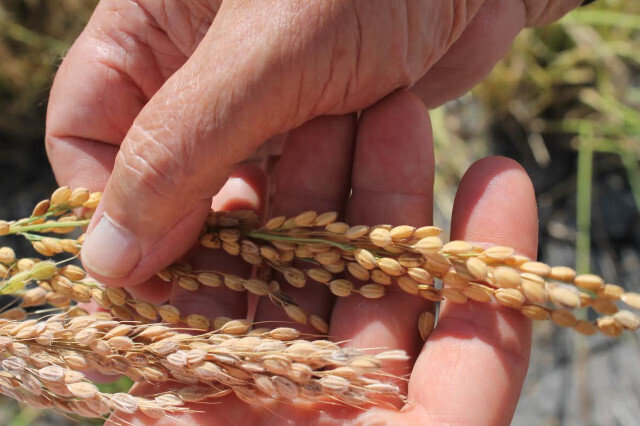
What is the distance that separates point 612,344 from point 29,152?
3704mm

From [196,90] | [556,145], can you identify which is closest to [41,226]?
[196,90]

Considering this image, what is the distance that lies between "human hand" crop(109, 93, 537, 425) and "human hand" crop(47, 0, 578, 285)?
0.47 ft

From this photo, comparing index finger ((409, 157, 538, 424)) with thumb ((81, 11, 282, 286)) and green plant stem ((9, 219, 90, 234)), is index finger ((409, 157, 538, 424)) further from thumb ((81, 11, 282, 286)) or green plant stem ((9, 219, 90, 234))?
green plant stem ((9, 219, 90, 234))

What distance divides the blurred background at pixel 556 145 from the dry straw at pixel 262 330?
5.58 feet

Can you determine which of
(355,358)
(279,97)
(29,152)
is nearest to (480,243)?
(355,358)

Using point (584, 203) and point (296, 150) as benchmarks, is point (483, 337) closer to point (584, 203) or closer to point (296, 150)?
point (296, 150)

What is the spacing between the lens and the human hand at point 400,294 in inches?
62.6

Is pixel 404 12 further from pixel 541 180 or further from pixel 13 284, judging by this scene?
pixel 541 180

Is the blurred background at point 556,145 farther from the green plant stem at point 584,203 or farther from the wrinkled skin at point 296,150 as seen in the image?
the wrinkled skin at point 296,150

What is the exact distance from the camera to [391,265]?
5.21ft

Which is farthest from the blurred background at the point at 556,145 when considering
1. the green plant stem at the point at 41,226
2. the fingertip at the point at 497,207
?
the green plant stem at the point at 41,226

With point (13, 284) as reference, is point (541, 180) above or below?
above

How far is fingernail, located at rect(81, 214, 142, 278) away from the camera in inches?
65.1

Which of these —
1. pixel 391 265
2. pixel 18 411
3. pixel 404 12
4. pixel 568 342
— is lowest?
pixel 18 411
